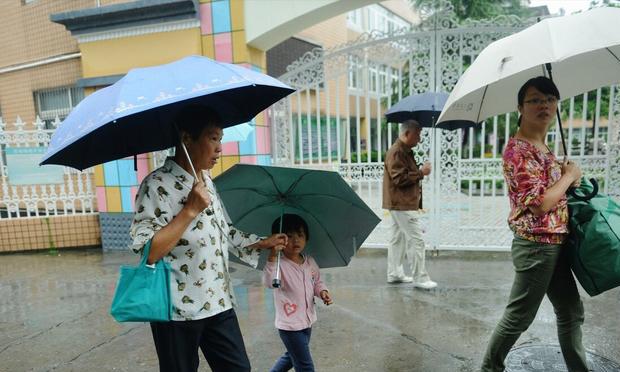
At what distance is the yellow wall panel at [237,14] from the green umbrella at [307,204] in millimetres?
3733

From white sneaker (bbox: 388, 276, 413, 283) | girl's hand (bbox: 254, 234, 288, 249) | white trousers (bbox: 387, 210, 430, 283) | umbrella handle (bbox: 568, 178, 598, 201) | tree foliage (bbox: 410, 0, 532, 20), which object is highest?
tree foliage (bbox: 410, 0, 532, 20)

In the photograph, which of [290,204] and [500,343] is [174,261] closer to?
[290,204]

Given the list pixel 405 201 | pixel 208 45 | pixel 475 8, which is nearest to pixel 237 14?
pixel 208 45

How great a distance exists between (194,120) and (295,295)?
1042 millimetres

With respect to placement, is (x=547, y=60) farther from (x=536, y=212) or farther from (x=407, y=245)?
(x=407, y=245)

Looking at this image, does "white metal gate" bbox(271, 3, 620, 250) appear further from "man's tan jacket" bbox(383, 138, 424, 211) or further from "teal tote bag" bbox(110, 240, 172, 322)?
"teal tote bag" bbox(110, 240, 172, 322)

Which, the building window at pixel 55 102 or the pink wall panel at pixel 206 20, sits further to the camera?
the building window at pixel 55 102

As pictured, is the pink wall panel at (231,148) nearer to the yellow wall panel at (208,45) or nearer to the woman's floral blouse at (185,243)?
the yellow wall panel at (208,45)

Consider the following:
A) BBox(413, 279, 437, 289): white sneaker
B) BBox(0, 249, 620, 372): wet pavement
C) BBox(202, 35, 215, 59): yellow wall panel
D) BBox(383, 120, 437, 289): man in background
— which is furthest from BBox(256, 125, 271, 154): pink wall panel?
BBox(413, 279, 437, 289): white sneaker

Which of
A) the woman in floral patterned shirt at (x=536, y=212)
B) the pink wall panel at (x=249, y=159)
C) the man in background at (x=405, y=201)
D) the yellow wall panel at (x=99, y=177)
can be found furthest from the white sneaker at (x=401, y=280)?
the yellow wall panel at (x=99, y=177)

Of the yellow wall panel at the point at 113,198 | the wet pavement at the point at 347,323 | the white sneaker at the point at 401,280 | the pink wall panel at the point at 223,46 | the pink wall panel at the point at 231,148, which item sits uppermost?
the pink wall panel at the point at 223,46

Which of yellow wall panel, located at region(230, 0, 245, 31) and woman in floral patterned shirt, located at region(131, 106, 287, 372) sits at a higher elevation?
yellow wall panel, located at region(230, 0, 245, 31)

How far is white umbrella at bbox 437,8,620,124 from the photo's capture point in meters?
1.97

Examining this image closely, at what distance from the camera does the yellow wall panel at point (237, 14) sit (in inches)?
209
